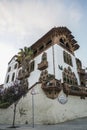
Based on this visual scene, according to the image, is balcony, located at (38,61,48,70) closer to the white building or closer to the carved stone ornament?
the white building

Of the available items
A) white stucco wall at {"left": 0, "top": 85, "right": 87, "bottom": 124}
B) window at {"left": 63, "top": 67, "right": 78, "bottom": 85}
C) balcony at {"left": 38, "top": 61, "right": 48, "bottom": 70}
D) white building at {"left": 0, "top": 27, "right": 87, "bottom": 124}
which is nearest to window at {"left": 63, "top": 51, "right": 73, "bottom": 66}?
white building at {"left": 0, "top": 27, "right": 87, "bottom": 124}

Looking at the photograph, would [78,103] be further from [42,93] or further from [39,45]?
[39,45]

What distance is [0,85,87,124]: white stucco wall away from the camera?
1599 cm

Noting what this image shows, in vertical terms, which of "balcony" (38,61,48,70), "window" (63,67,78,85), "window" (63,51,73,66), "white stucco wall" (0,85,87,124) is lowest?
"white stucco wall" (0,85,87,124)

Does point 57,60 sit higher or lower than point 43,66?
higher

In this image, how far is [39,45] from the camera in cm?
2950

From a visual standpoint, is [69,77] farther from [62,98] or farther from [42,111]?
[42,111]

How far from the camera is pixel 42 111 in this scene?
53.3ft

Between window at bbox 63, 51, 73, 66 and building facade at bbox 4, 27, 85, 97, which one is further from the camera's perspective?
window at bbox 63, 51, 73, 66

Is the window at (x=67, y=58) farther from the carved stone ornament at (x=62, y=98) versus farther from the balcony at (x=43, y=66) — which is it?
the carved stone ornament at (x=62, y=98)

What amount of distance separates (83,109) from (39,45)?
15.6 m

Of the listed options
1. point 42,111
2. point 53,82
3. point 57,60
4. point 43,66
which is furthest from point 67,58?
point 42,111

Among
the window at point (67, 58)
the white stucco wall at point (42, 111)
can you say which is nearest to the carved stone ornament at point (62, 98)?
the white stucco wall at point (42, 111)

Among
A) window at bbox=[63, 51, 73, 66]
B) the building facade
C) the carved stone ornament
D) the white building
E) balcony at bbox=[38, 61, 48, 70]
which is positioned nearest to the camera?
the white building
